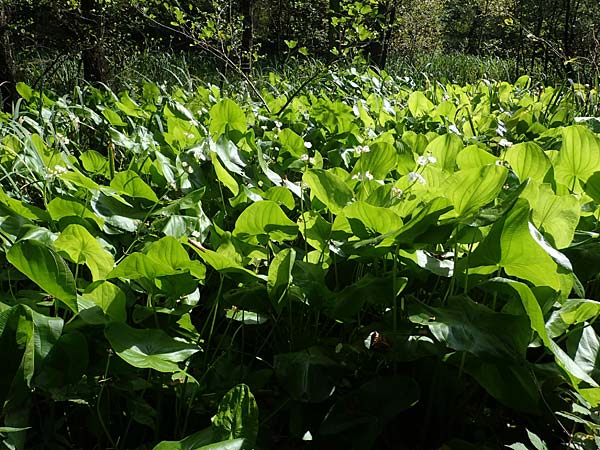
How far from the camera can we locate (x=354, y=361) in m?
1.06

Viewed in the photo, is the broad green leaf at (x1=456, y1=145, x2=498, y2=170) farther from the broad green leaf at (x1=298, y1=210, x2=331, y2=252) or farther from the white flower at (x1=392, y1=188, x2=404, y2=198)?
the broad green leaf at (x1=298, y1=210, x2=331, y2=252)

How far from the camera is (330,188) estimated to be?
113 centimetres

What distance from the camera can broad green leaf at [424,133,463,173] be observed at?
145 cm

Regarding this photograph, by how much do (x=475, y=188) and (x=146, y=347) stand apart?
1.96 feet

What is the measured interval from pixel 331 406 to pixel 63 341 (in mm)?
446

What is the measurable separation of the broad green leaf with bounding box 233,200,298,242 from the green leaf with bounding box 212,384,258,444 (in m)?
0.35

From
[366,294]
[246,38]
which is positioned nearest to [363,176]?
[366,294]

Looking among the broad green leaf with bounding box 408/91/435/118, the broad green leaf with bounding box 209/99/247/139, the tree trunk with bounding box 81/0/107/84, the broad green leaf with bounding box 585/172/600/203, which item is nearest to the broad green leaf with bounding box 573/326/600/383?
the broad green leaf with bounding box 585/172/600/203

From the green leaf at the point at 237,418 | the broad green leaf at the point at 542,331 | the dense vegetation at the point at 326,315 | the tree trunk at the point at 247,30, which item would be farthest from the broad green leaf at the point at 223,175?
the tree trunk at the point at 247,30

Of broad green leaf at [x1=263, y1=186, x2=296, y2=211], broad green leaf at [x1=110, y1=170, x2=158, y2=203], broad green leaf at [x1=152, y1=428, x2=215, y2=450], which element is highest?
broad green leaf at [x1=263, y1=186, x2=296, y2=211]

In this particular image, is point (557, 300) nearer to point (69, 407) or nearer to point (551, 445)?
point (551, 445)

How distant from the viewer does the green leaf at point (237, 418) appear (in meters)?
0.84

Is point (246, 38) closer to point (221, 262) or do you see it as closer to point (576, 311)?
point (221, 262)

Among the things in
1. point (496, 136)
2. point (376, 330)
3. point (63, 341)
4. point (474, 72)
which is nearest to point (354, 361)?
point (376, 330)
